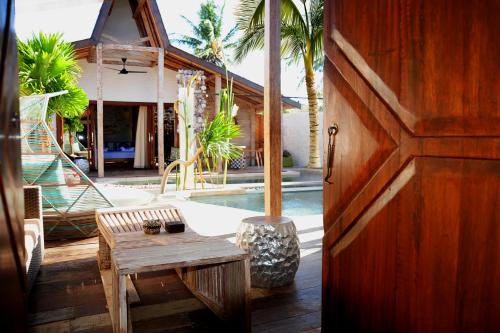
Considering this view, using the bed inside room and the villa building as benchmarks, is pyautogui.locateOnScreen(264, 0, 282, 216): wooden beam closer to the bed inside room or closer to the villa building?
the villa building

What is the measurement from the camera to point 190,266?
2.06m

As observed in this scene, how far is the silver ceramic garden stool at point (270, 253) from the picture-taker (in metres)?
2.72

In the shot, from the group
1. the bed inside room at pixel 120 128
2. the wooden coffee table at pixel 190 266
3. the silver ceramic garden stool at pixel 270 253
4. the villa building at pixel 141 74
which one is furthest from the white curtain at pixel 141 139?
the silver ceramic garden stool at pixel 270 253

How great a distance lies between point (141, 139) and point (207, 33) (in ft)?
41.7

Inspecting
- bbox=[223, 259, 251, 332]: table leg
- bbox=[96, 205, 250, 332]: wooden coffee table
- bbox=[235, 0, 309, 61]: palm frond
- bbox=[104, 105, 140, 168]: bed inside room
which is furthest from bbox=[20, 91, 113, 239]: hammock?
bbox=[104, 105, 140, 168]: bed inside room

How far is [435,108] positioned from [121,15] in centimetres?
1123

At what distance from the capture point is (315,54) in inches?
476

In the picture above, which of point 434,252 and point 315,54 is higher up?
point 315,54

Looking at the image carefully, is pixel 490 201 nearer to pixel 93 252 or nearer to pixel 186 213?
pixel 93 252

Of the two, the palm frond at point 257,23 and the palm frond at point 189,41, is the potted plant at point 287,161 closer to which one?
the palm frond at point 257,23

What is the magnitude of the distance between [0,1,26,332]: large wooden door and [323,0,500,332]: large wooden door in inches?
44.1

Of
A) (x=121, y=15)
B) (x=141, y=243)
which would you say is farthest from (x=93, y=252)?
(x=121, y=15)

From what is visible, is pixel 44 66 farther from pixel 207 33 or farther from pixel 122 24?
pixel 207 33

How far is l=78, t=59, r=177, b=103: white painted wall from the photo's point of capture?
10.6 m
